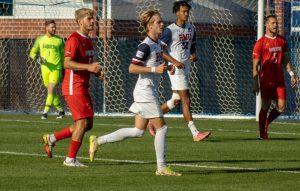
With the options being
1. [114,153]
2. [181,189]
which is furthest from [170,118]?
[181,189]

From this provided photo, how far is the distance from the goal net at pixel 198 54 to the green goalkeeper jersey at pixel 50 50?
2.48m

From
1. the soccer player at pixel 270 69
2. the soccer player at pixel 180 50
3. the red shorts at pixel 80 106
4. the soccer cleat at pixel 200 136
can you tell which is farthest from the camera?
the soccer player at pixel 270 69

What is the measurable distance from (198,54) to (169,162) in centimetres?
1673

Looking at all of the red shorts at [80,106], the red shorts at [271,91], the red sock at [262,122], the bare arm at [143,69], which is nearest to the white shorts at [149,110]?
the bare arm at [143,69]

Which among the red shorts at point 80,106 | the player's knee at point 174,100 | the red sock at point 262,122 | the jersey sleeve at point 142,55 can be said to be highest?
the jersey sleeve at point 142,55

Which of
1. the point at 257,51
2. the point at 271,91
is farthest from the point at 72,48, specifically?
the point at 271,91

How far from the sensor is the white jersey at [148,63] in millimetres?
12797

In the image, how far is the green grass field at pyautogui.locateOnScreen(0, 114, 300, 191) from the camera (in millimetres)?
11555

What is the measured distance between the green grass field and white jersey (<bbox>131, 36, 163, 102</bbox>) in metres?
0.86

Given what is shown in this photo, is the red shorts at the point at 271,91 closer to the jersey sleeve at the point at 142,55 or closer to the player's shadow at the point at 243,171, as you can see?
the player's shadow at the point at 243,171

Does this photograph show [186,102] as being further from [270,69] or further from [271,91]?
[270,69]

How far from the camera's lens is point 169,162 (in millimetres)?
14227

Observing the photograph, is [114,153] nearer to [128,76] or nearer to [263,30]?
[263,30]

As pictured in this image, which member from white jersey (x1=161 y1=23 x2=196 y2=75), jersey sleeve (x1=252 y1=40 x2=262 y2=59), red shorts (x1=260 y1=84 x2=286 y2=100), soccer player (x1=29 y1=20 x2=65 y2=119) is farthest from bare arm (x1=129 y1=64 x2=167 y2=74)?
soccer player (x1=29 y1=20 x2=65 y2=119)
